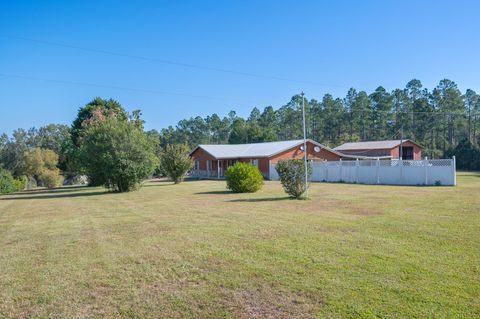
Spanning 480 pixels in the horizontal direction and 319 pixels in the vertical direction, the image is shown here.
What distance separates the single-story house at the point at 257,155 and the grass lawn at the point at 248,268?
2687 centimetres

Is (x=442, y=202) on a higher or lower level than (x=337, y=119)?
lower

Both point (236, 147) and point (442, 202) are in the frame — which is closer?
point (442, 202)

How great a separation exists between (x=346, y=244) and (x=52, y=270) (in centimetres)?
498

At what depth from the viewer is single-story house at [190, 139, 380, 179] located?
37156mm

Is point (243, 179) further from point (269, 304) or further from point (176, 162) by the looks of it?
point (269, 304)

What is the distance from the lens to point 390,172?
25250 millimetres

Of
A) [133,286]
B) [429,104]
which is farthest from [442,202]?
[429,104]

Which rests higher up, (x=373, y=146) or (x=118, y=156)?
(x=373, y=146)

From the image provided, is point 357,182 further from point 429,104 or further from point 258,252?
point 429,104

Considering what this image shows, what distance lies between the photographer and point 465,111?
212ft

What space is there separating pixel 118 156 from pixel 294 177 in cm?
1248

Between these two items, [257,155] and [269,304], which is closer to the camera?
[269,304]

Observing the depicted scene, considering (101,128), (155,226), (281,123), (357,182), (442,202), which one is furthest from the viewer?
(281,123)

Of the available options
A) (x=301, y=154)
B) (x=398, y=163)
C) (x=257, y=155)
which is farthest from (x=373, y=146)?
(x=398, y=163)
